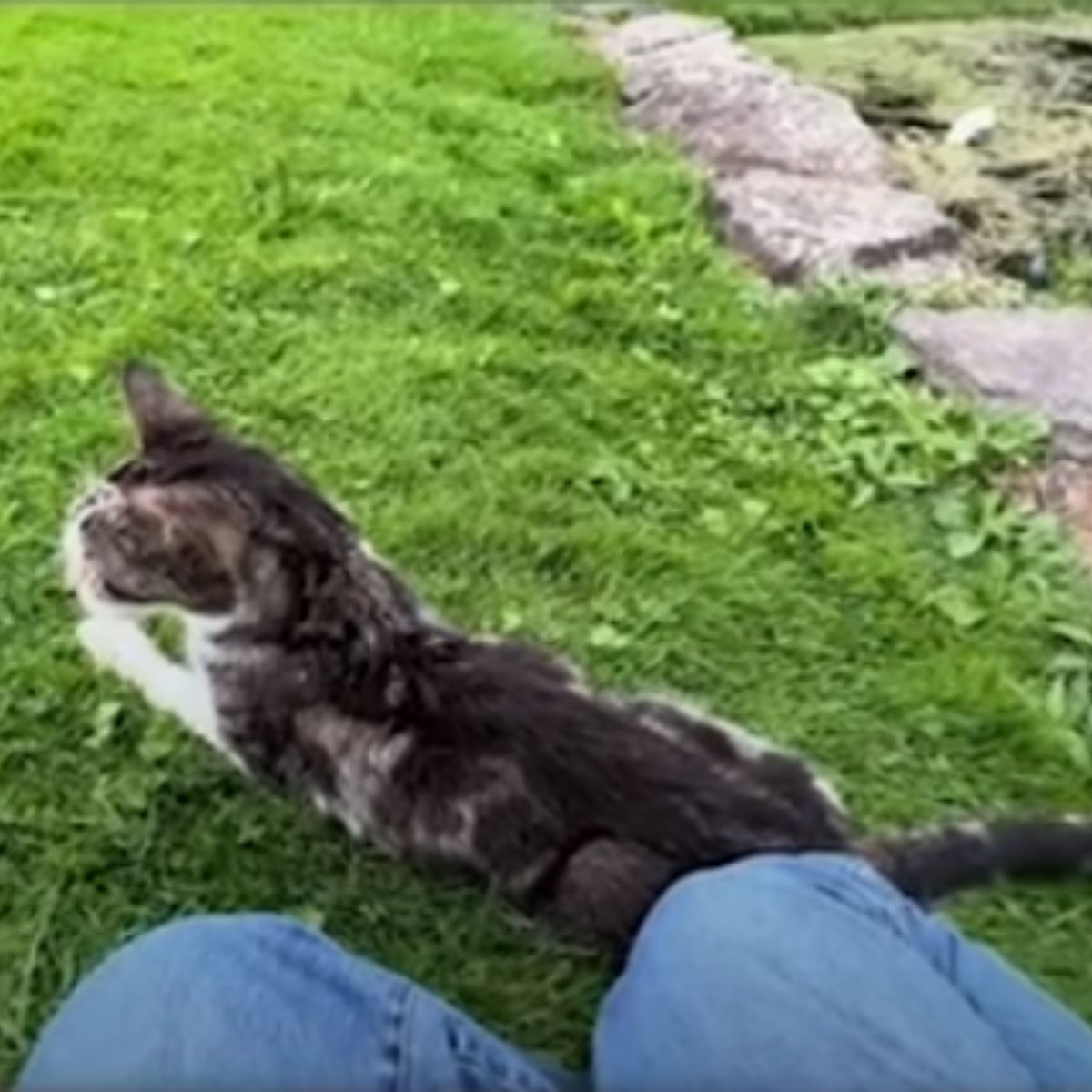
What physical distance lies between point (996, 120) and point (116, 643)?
→ 75.7 inches

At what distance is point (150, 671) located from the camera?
2.14 metres

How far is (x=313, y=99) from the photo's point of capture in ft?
11.2

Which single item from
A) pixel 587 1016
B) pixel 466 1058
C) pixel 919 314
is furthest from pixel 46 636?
pixel 919 314

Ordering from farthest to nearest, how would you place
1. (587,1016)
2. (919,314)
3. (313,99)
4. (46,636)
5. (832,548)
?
(313,99)
(919,314)
(832,548)
(46,636)
(587,1016)

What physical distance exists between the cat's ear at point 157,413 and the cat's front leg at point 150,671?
0.56 ft

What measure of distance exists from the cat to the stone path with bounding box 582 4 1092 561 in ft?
2.27

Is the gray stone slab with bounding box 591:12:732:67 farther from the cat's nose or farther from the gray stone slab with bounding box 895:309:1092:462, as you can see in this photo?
the cat's nose

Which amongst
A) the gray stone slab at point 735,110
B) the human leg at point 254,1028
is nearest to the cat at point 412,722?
the human leg at point 254,1028

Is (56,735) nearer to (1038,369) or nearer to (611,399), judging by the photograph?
(611,399)

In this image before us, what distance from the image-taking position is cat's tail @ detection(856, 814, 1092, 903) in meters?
1.91

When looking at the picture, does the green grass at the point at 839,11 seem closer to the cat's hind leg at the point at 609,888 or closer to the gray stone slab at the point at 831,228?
the gray stone slab at the point at 831,228

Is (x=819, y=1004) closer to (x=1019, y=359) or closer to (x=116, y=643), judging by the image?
(x=116, y=643)

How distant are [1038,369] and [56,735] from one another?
4.17 feet

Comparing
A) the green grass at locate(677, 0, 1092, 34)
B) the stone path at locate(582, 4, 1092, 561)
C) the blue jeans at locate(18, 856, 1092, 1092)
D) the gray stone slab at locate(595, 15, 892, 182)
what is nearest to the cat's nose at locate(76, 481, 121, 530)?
the blue jeans at locate(18, 856, 1092, 1092)
